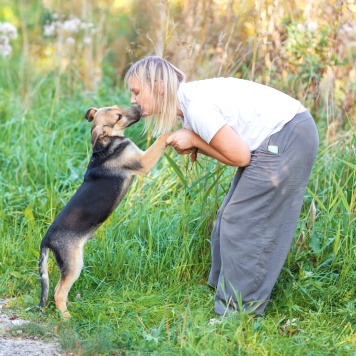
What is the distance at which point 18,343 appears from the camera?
13.3 feet

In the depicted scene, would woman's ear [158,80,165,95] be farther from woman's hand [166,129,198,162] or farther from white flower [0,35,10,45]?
white flower [0,35,10,45]

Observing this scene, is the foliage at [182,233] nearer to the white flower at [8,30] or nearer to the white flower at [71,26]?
the white flower at [8,30]

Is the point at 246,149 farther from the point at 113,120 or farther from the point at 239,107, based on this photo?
the point at 113,120

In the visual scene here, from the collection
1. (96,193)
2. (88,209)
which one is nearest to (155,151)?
(96,193)

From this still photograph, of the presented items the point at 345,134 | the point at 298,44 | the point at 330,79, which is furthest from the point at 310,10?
the point at 345,134

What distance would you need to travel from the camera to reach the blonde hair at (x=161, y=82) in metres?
4.16

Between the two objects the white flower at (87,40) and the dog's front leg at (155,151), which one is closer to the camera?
the dog's front leg at (155,151)

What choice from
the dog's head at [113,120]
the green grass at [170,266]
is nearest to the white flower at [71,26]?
the green grass at [170,266]

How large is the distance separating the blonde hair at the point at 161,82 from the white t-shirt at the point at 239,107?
0.06 meters

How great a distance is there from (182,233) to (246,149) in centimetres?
128

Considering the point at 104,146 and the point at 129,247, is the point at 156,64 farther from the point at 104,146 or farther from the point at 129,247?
the point at 129,247

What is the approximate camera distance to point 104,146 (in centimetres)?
458

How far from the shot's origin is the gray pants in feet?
13.5

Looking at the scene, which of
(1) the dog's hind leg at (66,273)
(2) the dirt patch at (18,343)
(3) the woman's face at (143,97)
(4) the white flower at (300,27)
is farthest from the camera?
(4) the white flower at (300,27)
